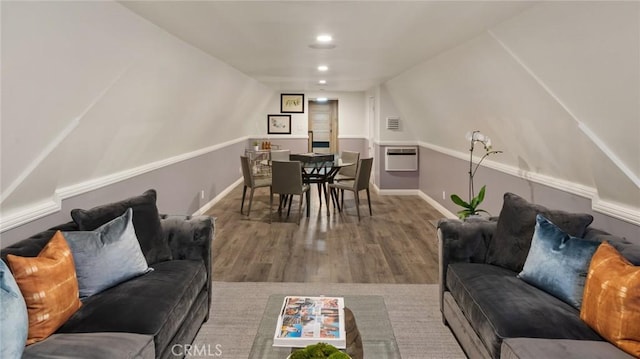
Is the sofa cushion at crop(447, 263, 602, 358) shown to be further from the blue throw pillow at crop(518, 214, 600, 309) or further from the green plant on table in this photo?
the green plant on table

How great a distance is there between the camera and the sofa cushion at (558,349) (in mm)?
1598

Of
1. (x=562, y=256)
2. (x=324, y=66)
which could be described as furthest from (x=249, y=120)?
(x=562, y=256)

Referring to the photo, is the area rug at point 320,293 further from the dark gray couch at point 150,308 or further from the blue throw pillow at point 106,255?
the blue throw pillow at point 106,255

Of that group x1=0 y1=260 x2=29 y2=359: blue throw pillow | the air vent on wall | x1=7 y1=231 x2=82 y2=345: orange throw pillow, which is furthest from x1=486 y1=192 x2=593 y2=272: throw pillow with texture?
the air vent on wall

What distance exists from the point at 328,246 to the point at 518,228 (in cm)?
228

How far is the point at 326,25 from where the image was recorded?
2.89 meters

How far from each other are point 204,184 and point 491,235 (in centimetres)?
431

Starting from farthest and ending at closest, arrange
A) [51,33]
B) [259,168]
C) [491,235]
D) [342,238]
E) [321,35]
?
[259,168] < [342,238] < [321,35] < [491,235] < [51,33]

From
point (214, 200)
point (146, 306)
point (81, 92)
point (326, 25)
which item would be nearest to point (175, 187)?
point (214, 200)

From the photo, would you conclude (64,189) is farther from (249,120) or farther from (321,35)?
(249,120)

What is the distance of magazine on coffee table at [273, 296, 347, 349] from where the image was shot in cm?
174

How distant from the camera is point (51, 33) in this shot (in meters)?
1.83

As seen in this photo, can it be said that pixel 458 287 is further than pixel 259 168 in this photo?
No

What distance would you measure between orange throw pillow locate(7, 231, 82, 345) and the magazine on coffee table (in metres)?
0.94
